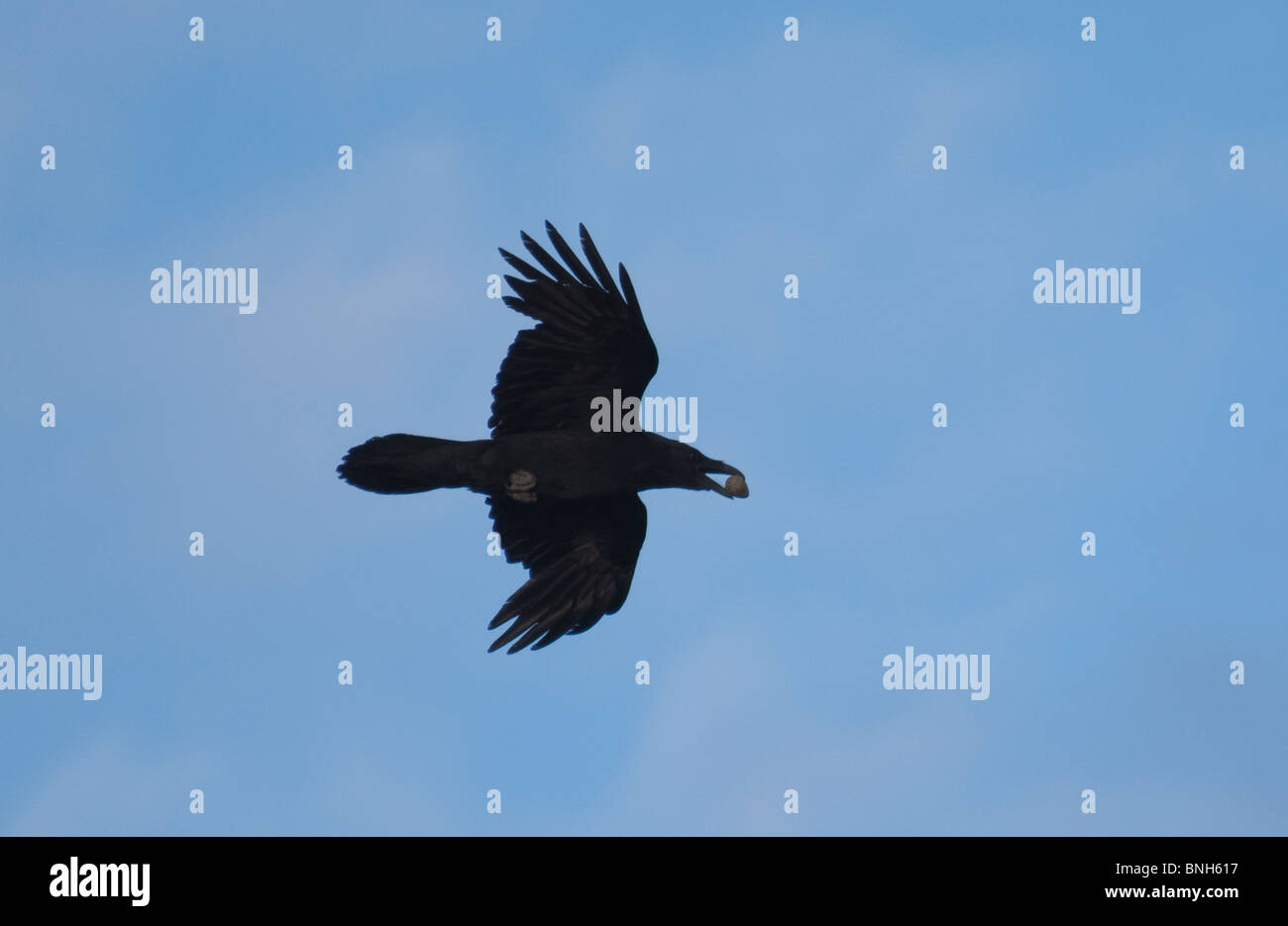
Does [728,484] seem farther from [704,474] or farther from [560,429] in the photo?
[560,429]

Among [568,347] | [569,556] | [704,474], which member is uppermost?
[568,347]

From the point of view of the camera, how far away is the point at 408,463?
792 inches

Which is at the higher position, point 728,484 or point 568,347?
point 568,347

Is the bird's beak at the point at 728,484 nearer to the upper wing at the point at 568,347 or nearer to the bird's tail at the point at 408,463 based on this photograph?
the upper wing at the point at 568,347

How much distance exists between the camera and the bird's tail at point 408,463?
20.0 metres

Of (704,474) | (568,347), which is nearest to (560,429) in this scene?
(568,347)

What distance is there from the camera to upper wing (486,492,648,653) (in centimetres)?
2147

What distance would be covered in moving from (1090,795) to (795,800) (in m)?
3.76

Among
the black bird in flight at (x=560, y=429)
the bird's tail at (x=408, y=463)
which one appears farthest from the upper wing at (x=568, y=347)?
the bird's tail at (x=408, y=463)

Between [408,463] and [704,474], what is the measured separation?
3.02 meters

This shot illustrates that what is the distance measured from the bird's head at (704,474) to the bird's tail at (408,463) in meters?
2.04

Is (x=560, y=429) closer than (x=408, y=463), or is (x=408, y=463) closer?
(x=408, y=463)
